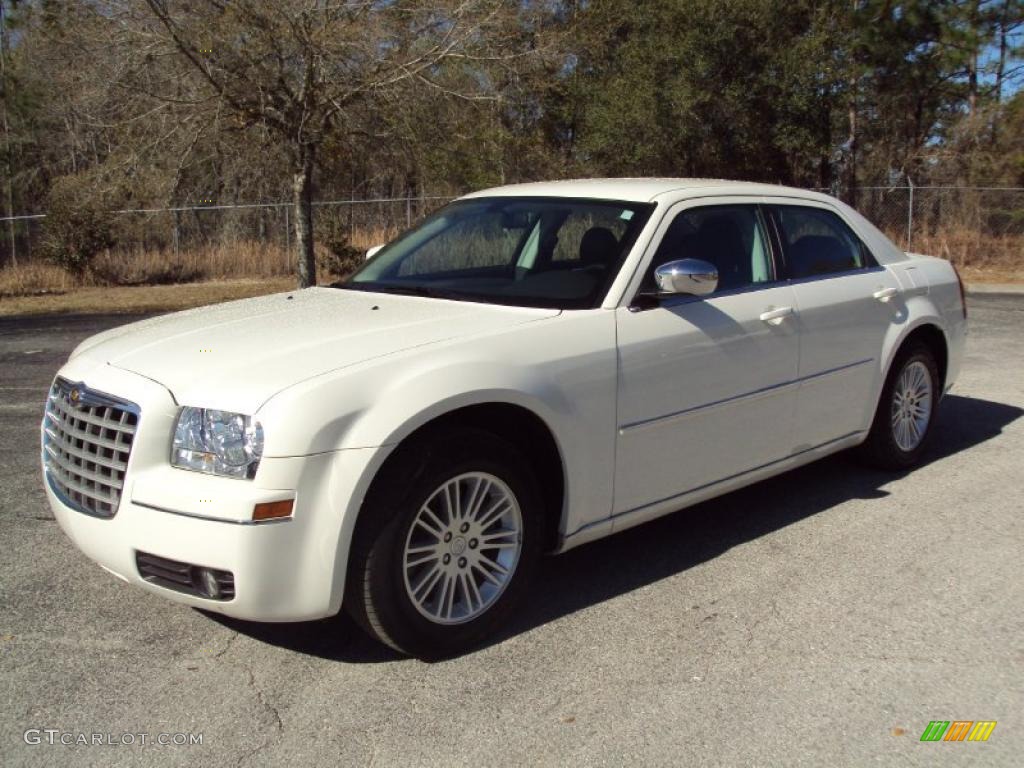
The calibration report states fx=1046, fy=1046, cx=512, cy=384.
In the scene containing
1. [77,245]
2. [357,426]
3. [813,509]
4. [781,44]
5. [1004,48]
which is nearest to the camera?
[357,426]

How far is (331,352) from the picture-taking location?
3725mm

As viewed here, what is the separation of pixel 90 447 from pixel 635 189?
270cm

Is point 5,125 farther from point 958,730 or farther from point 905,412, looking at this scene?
point 958,730

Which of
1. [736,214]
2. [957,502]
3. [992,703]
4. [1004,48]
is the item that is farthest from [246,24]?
[1004,48]

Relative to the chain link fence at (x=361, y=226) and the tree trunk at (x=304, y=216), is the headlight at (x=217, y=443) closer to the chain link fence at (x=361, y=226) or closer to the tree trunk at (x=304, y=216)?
the tree trunk at (x=304, y=216)

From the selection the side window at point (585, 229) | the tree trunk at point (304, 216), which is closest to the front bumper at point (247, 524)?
the side window at point (585, 229)

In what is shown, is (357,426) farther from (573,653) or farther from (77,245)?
(77,245)

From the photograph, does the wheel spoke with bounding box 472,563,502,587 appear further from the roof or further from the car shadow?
the roof

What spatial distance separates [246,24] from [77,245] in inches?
312

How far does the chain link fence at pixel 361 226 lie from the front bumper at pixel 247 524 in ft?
56.4

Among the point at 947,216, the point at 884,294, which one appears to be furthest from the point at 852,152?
the point at 884,294

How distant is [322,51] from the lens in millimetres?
13992

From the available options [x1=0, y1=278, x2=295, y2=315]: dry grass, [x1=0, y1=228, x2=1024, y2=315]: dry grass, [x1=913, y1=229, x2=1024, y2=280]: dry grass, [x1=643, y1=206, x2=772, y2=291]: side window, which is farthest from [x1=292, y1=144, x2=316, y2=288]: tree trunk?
[x1=913, y1=229, x2=1024, y2=280]: dry grass

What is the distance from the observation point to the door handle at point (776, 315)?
16.2ft
